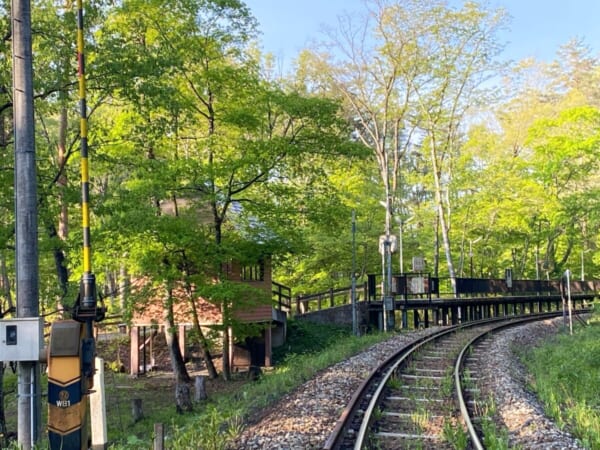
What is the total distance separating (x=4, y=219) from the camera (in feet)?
35.8

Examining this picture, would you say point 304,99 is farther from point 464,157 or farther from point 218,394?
point 464,157

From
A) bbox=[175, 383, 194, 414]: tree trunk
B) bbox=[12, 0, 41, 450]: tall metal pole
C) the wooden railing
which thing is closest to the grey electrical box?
bbox=[12, 0, 41, 450]: tall metal pole

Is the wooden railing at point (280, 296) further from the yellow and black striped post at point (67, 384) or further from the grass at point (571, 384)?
the yellow and black striped post at point (67, 384)

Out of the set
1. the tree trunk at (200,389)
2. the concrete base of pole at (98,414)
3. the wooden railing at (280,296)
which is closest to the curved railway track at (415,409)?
the concrete base of pole at (98,414)

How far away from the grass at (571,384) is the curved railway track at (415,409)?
3.53 feet

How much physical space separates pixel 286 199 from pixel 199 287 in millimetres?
3515

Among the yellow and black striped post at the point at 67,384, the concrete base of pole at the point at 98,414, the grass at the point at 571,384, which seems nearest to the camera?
the yellow and black striped post at the point at 67,384

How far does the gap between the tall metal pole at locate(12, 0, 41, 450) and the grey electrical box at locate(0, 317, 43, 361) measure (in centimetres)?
22

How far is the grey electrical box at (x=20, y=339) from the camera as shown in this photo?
18.6 ft

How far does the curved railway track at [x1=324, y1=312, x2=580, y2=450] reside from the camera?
6418 millimetres

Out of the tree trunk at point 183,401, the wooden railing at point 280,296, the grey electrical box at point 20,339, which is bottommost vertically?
the tree trunk at point 183,401

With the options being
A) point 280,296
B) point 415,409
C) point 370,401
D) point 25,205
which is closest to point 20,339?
point 25,205

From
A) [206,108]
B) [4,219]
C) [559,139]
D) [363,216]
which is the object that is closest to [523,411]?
[4,219]

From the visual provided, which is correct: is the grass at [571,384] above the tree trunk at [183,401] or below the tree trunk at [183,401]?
above
